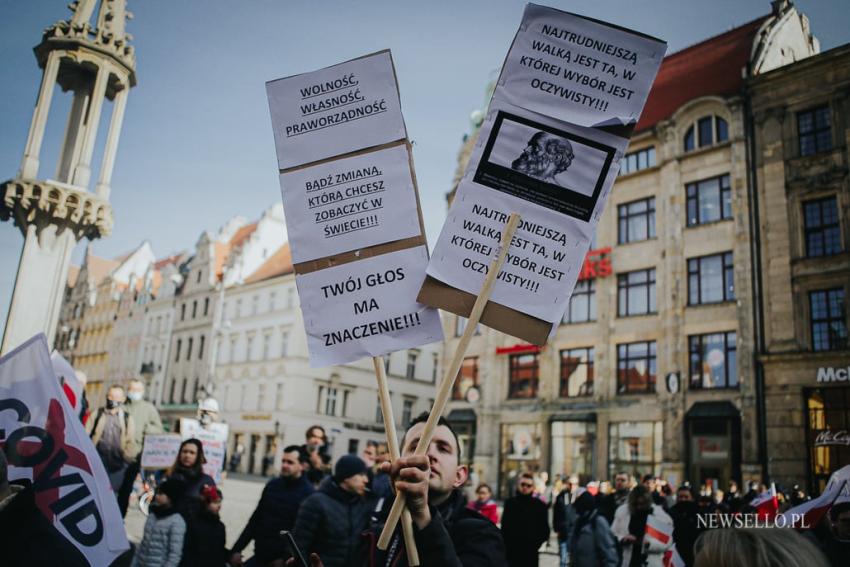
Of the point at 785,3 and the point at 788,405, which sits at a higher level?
the point at 785,3

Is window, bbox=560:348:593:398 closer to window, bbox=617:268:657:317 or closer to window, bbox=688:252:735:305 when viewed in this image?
window, bbox=617:268:657:317

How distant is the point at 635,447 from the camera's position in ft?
89.3

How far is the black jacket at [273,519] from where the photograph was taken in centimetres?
602

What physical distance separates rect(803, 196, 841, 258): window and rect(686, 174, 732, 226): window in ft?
9.75

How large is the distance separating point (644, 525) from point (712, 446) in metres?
18.5

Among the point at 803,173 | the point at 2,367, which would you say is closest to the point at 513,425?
the point at 803,173

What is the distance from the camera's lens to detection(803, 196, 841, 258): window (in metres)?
23.5

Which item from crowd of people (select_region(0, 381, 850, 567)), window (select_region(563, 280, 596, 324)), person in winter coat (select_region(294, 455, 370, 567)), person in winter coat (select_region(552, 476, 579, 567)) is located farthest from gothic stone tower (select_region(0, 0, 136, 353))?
window (select_region(563, 280, 596, 324))

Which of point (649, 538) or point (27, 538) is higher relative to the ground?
point (27, 538)

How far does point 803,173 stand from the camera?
24531mm

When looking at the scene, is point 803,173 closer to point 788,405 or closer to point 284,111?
point 788,405

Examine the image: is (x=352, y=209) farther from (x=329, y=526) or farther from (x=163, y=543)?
(x=163, y=543)

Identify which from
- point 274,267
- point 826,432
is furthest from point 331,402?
point 826,432

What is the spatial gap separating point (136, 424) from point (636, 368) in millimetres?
23446
